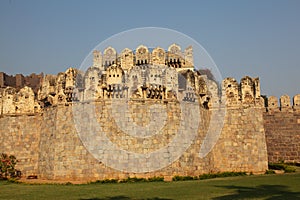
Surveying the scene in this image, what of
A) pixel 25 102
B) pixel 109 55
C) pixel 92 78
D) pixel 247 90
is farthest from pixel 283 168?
pixel 109 55

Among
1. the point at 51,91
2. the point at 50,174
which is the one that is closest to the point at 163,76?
the point at 51,91

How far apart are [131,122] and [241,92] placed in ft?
24.7

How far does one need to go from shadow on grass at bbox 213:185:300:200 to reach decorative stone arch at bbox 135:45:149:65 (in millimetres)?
15632

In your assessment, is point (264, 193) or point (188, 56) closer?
point (264, 193)

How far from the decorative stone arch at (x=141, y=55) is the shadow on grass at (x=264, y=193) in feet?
51.3

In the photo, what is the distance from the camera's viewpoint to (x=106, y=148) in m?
17.2

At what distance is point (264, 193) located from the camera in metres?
11.9

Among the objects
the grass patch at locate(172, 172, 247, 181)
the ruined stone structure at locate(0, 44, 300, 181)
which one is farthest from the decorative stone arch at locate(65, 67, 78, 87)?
the grass patch at locate(172, 172, 247, 181)

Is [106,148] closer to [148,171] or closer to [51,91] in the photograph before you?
[148,171]

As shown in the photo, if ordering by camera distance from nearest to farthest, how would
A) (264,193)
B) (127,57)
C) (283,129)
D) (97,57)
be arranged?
(264,193) < (283,129) < (127,57) < (97,57)

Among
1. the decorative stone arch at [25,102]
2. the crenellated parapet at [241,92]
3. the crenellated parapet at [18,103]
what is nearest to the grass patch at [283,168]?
the crenellated parapet at [241,92]

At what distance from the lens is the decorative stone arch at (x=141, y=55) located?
92.1 ft

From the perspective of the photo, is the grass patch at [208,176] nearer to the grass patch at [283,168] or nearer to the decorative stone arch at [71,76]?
the grass patch at [283,168]

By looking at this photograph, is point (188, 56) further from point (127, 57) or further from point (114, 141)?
point (114, 141)
